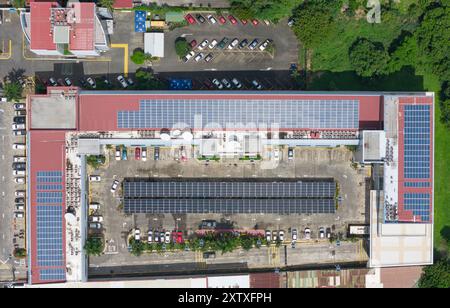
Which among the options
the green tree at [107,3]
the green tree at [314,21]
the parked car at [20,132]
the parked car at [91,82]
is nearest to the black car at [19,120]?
the parked car at [20,132]

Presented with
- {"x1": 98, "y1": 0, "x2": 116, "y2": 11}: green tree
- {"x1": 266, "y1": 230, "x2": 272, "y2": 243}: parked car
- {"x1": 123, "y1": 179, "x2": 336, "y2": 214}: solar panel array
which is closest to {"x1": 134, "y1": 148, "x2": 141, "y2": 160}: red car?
{"x1": 123, "y1": 179, "x2": 336, "y2": 214}: solar panel array

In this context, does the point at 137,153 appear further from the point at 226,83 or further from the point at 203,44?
the point at 203,44

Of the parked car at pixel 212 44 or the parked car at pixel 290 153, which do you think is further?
the parked car at pixel 212 44

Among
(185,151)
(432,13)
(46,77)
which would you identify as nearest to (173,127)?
(185,151)

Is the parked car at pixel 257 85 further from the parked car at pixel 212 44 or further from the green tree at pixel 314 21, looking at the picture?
the green tree at pixel 314 21

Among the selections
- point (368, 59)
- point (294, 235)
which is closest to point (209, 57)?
point (368, 59)

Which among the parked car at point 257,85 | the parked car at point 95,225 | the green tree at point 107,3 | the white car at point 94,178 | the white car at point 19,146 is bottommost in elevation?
the parked car at point 95,225

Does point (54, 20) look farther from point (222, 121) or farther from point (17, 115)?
point (222, 121)

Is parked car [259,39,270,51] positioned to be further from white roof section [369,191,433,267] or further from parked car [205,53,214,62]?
white roof section [369,191,433,267]
